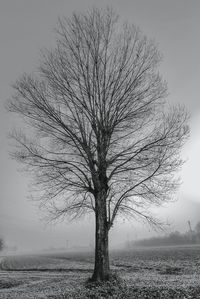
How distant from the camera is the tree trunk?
14698 mm

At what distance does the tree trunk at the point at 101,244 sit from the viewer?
14698mm

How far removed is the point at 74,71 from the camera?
16.8 meters

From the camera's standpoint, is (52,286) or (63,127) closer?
(52,286)

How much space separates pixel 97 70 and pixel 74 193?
7.11 meters

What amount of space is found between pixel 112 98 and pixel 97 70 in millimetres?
1763

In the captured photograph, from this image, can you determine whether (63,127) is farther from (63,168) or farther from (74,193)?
(74,193)

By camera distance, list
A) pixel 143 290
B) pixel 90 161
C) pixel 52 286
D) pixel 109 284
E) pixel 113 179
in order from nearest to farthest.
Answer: pixel 143 290 → pixel 109 284 → pixel 52 286 → pixel 90 161 → pixel 113 179

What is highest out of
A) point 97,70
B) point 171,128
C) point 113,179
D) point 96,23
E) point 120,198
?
point 96,23

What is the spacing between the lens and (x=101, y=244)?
49.6ft

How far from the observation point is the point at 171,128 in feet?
50.5

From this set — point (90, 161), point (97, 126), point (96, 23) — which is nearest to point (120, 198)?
point (90, 161)

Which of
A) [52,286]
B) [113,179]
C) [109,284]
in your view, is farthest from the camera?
[113,179]

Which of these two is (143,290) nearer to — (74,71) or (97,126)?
(97,126)

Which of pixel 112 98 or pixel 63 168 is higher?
pixel 112 98
